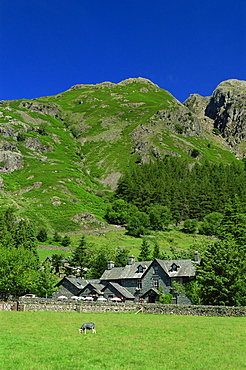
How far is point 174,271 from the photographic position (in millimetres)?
65688

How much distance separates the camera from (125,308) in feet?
154

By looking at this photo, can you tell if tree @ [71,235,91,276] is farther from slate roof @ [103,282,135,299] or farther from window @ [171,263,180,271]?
window @ [171,263,180,271]

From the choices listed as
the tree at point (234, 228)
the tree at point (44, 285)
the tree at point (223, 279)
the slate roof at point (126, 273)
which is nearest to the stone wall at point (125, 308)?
the tree at point (223, 279)

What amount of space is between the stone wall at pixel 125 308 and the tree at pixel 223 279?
16.9 ft

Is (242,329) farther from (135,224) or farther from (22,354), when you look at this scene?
(135,224)

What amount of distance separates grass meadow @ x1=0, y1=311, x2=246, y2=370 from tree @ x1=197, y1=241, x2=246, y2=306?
47.6 feet

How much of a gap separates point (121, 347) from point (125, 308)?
87.7 feet

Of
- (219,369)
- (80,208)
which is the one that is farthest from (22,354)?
(80,208)

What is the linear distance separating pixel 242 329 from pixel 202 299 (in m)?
20.6

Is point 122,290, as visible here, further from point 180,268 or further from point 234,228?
point 234,228

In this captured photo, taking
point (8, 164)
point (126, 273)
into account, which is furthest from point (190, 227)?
point (8, 164)

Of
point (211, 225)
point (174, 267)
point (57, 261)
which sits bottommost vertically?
point (174, 267)

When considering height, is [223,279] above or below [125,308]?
above

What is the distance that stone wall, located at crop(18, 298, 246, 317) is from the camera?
39.8m
